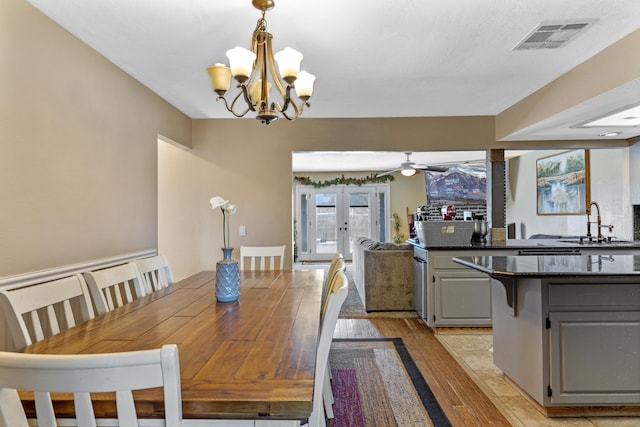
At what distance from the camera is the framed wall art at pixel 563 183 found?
5246 mm

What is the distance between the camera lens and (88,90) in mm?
2373

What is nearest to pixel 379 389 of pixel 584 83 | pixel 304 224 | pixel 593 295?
pixel 593 295

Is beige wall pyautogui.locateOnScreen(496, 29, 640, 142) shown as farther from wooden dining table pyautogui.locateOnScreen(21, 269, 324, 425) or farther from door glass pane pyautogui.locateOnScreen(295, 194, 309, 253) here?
door glass pane pyautogui.locateOnScreen(295, 194, 309, 253)

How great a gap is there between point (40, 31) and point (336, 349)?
3.00 meters

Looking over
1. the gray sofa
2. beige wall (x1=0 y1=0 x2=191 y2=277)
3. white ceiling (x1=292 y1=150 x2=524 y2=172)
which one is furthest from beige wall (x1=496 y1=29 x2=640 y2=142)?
beige wall (x1=0 y1=0 x2=191 y2=277)

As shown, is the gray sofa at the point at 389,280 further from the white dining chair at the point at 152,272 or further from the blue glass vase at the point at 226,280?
the blue glass vase at the point at 226,280

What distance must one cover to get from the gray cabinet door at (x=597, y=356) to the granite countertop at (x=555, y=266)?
264 millimetres

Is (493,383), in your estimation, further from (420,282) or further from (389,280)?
(389,280)

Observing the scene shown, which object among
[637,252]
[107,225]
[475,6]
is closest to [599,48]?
A: [475,6]

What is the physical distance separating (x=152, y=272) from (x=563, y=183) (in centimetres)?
592

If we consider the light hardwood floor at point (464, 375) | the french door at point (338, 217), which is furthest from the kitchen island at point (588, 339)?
the french door at point (338, 217)

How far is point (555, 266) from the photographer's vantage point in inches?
88.3

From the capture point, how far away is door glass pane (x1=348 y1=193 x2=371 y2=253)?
9.16m

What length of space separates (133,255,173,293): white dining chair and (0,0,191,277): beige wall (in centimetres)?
36
